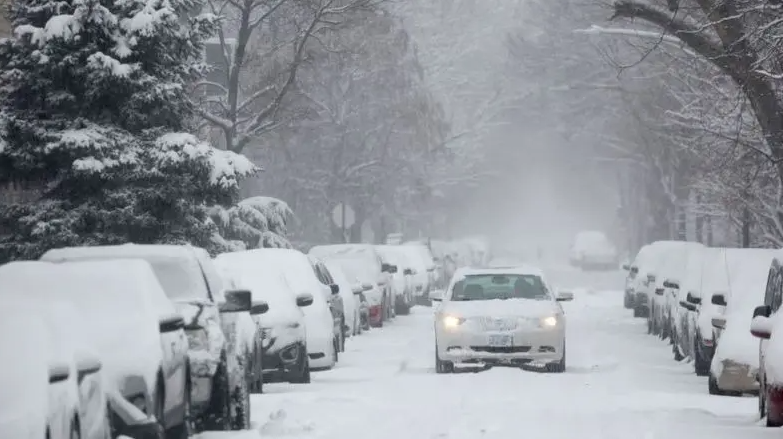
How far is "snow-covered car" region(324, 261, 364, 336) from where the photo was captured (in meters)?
30.5

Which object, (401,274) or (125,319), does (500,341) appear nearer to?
(125,319)

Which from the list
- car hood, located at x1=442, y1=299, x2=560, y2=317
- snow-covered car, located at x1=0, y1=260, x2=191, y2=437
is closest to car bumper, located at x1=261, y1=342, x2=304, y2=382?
car hood, located at x1=442, y1=299, x2=560, y2=317

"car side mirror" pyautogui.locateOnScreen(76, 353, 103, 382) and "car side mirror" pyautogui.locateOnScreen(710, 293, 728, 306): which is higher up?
"car side mirror" pyautogui.locateOnScreen(710, 293, 728, 306)

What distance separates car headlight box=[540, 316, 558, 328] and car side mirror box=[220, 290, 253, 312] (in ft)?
25.5

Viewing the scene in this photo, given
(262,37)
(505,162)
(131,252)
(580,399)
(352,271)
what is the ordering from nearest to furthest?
(131,252) → (580,399) → (352,271) → (262,37) → (505,162)

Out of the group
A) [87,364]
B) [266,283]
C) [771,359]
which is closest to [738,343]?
[771,359]

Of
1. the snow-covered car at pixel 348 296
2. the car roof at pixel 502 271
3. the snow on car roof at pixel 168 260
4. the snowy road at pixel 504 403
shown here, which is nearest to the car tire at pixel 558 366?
the snowy road at pixel 504 403

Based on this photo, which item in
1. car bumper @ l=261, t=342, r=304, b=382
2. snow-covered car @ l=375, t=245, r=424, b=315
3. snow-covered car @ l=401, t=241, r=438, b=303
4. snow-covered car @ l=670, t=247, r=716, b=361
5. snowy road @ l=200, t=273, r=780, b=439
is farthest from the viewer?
snow-covered car @ l=401, t=241, r=438, b=303

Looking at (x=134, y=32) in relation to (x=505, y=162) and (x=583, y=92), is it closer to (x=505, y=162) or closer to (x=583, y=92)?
(x=583, y=92)

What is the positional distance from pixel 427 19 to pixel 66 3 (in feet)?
183

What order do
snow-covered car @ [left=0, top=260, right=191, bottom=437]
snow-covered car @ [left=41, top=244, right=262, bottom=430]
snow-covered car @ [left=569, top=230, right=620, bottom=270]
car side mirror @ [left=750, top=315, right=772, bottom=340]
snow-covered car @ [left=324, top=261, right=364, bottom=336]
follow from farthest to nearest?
snow-covered car @ [left=569, top=230, right=620, bottom=270] < snow-covered car @ [left=324, top=261, right=364, bottom=336] < snow-covered car @ [left=41, top=244, right=262, bottom=430] < car side mirror @ [left=750, top=315, right=772, bottom=340] < snow-covered car @ [left=0, top=260, right=191, bottom=437]

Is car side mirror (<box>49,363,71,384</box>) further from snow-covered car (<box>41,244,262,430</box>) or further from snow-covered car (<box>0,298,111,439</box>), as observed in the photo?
snow-covered car (<box>41,244,262,430</box>)

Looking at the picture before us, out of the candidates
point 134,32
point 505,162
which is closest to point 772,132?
point 134,32

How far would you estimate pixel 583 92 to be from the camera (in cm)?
7400
